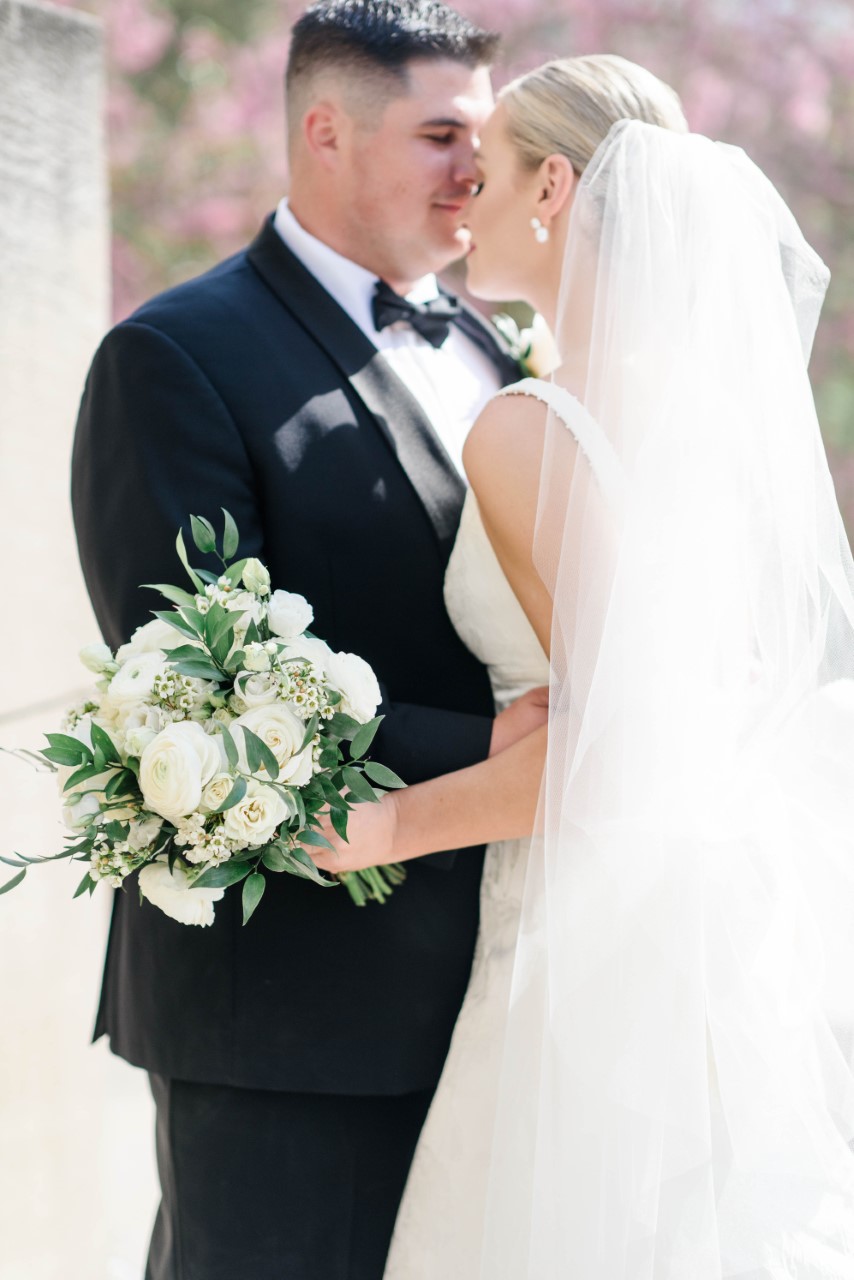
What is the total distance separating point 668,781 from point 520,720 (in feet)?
Result: 1.23

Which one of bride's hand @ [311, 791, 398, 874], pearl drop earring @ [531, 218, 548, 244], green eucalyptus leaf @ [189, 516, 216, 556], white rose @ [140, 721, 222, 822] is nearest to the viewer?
white rose @ [140, 721, 222, 822]

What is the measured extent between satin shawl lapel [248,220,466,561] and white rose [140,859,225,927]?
840 mm

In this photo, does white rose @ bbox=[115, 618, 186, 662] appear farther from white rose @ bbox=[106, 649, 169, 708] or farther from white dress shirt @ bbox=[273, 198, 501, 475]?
white dress shirt @ bbox=[273, 198, 501, 475]

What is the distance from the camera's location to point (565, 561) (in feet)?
6.29

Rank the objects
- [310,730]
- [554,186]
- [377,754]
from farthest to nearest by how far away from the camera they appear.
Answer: [554,186]
[377,754]
[310,730]

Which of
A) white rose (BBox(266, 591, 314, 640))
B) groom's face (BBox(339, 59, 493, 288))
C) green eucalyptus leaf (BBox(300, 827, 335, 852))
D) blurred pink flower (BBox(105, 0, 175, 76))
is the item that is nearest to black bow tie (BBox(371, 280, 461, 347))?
groom's face (BBox(339, 59, 493, 288))

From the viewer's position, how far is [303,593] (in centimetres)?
227

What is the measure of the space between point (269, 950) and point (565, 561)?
2.88 feet

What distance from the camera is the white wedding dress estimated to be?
2113 mm

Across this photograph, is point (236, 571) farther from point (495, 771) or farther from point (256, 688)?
point (495, 771)

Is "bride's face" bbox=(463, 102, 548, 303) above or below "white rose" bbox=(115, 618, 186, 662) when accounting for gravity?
above

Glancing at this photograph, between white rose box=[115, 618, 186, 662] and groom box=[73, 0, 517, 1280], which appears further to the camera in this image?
groom box=[73, 0, 517, 1280]

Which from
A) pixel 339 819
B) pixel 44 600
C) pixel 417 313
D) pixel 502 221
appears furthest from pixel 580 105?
pixel 44 600

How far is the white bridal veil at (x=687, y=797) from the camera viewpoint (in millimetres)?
1805
